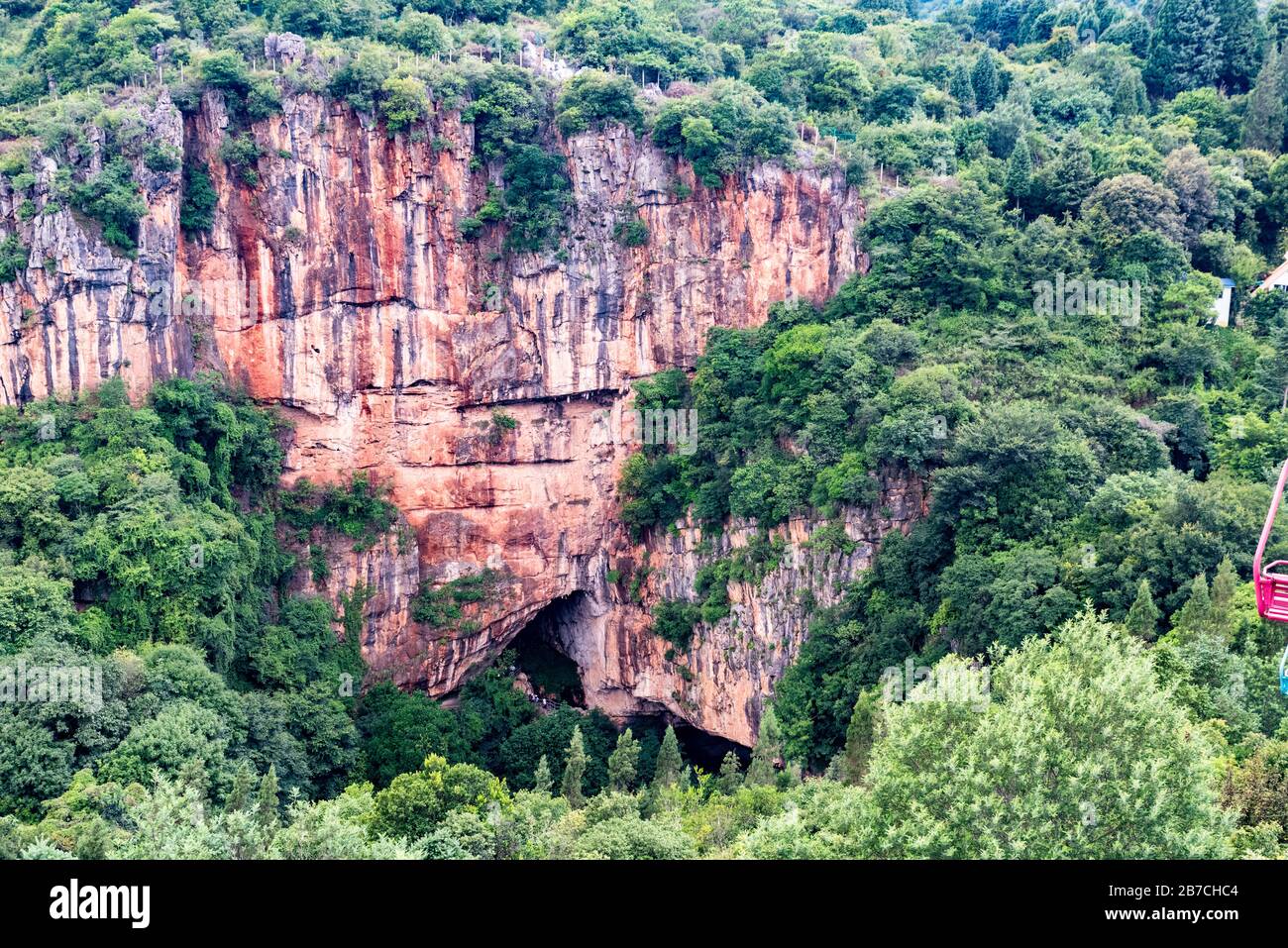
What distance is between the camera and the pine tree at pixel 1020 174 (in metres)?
39.8

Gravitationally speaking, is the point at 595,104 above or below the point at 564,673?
above

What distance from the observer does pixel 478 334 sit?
40812mm

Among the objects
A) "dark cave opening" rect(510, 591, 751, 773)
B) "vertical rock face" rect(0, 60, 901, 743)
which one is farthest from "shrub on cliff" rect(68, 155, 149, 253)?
"dark cave opening" rect(510, 591, 751, 773)

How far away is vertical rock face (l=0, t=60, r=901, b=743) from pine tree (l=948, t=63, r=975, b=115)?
7.92 meters

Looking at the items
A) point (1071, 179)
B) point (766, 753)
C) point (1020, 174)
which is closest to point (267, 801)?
point (766, 753)

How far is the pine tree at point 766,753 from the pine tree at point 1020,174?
576 inches

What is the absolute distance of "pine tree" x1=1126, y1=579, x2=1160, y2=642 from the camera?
2758cm

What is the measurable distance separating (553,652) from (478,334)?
9.01m

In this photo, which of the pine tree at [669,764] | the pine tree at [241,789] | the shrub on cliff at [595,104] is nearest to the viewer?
the pine tree at [241,789]

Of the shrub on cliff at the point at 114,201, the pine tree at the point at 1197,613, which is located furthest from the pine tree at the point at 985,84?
the shrub on cliff at the point at 114,201

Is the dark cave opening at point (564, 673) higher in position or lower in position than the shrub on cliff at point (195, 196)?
lower

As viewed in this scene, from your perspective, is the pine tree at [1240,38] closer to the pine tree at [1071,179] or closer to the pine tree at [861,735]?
the pine tree at [1071,179]

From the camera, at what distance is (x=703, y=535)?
39156 mm

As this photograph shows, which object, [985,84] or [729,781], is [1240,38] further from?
[729,781]
